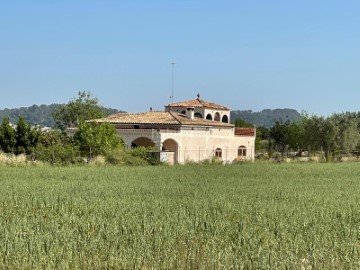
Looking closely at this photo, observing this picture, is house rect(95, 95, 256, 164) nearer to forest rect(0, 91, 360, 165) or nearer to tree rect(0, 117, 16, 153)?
forest rect(0, 91, 360, 165)

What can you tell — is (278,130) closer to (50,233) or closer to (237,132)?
(237,132)

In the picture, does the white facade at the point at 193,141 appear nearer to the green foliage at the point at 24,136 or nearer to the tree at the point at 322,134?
the green foliage at the point at 24,136

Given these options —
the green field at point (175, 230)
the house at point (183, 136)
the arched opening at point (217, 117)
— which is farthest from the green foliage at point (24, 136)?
the green field at point (175, 230)

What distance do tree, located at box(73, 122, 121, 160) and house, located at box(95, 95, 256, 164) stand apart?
4.40m

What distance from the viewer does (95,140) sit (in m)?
45.0

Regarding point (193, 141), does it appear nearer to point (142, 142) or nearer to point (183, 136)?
point (183, 136)

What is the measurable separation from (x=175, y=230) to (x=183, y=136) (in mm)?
44893

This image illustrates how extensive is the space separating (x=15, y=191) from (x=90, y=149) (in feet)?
76.6

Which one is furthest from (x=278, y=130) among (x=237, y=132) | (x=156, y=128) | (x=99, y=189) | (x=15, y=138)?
(x=99, y=189)

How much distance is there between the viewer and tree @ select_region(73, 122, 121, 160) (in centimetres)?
4447

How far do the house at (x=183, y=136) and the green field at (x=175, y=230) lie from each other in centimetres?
3025

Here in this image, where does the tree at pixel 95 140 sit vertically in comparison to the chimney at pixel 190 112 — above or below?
below

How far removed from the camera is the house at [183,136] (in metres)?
54.8

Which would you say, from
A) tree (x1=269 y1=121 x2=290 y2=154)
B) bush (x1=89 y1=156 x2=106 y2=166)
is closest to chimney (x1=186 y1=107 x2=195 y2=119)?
bush (x1=89 y1=156 x2=106 y2=166)
